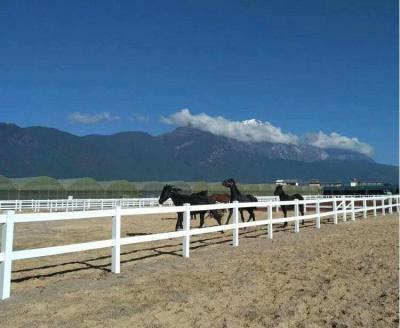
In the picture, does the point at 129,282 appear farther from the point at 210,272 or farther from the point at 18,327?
the point at 18,327

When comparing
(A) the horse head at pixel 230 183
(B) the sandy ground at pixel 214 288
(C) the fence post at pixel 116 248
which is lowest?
(B) the sandy ground at pixel 214 288

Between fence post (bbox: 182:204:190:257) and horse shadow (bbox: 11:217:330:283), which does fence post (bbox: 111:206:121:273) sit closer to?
horse shadow (bbox: 11:217:330:283)

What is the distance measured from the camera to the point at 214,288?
7770 millimetres

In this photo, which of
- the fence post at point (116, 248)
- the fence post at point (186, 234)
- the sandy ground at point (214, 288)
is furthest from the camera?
the fence post at point (186, 234)

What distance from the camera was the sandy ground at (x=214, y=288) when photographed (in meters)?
6.03

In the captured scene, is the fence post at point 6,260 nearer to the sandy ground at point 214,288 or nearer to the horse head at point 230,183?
the sandy ground at point 214,288

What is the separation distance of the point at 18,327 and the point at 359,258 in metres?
7.39

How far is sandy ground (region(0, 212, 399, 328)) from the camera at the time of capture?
6.03 meters

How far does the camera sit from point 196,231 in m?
12.0

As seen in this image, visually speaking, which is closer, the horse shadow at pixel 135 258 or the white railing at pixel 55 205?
the horse shadow at pixel 135 258

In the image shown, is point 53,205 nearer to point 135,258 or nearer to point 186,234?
point 135,258

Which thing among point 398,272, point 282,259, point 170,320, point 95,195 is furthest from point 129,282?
point 95,195

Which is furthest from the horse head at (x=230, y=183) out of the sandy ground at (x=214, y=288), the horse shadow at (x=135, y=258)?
the sandy ground at (x=214, y=288)

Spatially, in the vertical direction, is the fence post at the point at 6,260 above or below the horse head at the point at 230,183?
below
